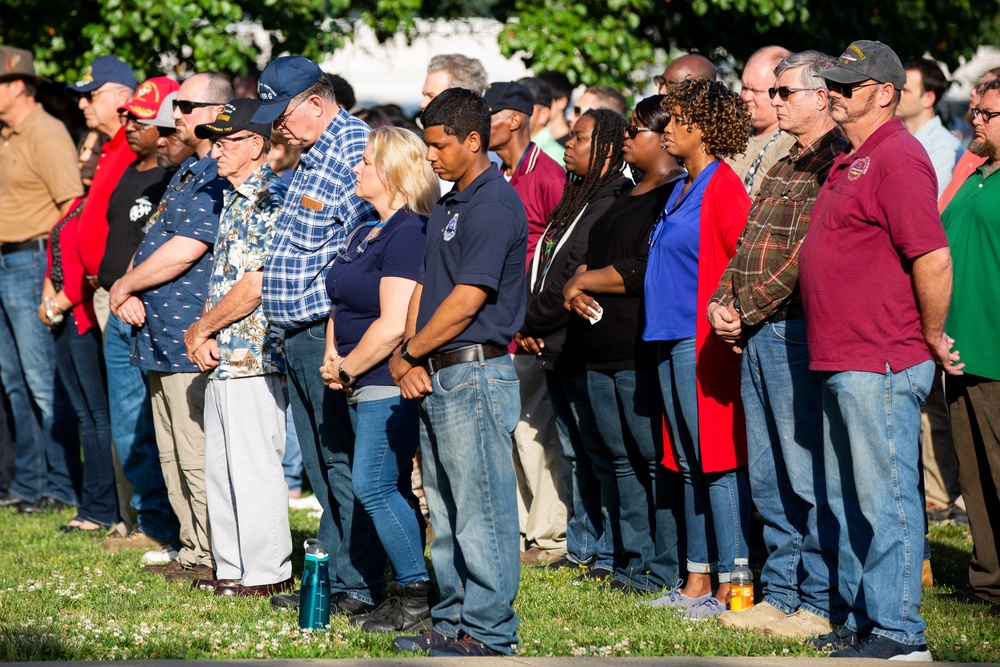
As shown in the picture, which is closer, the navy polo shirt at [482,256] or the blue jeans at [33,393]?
the navy polo shirt at [482,256]

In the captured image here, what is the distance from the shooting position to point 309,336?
19.2 ft

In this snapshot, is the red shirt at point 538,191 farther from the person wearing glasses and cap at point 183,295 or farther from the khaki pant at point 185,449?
the khaki pant at point 185,449

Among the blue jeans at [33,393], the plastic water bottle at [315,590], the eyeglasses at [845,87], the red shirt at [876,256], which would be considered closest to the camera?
the red shirt at [876,256]

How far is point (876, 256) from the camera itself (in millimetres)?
4770

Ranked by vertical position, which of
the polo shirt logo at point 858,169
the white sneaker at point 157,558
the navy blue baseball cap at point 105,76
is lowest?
the white sneaker at point 157,558

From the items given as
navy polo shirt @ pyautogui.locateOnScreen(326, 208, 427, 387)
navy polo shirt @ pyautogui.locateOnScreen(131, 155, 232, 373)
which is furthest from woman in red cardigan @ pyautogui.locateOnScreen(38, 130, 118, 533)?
navy polo shirt @ pyautogui.locateOnScreen(326, 208, 427, 387)

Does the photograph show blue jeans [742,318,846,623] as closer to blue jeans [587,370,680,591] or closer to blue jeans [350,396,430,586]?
blue jeans [587,370,680,591]

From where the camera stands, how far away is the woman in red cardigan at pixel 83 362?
8328mm

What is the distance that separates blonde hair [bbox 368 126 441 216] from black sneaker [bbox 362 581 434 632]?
169 centimetres

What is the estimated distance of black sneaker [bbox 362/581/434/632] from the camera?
555cm

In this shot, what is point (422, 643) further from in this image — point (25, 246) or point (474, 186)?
point (25, 246)

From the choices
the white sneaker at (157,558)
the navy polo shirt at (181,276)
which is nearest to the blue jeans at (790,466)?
the navy polo shirt at (181,276)

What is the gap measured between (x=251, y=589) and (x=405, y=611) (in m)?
1.16

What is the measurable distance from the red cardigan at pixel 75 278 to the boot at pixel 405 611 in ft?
12.2
